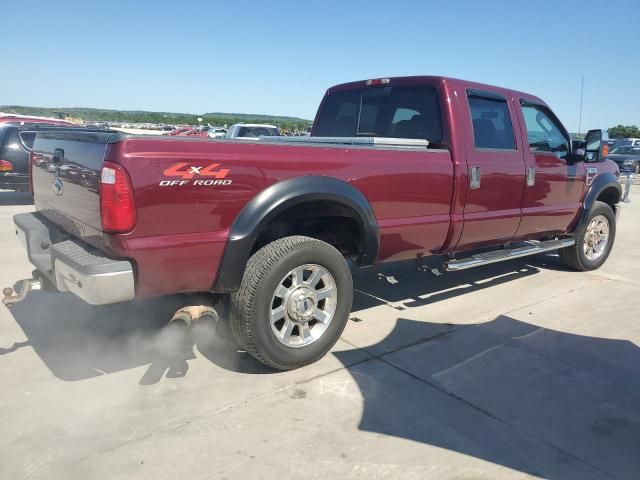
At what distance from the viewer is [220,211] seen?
3.09m

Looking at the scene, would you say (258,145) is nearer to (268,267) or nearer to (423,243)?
(268,267)

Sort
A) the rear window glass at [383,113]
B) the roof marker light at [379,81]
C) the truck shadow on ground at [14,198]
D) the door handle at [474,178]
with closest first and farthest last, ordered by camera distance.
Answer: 1. the door handle at [474,178]
2. the rear window glass at [383,113]
3. the roof marker light at [379,81]
4. the truck shadow on ground at [14,198]

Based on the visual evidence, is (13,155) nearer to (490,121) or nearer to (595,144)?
(490,121)

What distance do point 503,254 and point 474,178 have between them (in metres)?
0.95

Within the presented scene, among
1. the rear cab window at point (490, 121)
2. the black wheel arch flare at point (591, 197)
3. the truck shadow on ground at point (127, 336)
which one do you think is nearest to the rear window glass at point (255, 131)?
the black wheel arch flare at point (591, 197)

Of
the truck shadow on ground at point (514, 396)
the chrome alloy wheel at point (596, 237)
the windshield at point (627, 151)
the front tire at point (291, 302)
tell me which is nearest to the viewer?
the truck shadow on ground at point (514, 396)

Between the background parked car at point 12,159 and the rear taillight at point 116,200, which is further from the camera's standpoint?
the background parked car at point 12,159

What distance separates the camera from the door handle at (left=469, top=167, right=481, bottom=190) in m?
4.49

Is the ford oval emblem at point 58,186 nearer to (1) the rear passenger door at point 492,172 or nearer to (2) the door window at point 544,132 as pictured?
(1) the rear passenger door at point 492,172

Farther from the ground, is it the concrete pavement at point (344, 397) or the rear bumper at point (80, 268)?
the rear bumper at point (80, 268)

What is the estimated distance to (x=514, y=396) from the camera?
330cm

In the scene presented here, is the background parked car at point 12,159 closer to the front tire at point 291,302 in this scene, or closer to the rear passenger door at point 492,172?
the front tire at point 291,302

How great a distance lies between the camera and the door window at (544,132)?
211 inches

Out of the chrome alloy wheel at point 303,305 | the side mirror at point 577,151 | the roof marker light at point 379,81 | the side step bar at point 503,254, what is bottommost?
the chrome alloy wheel at point 303,305
